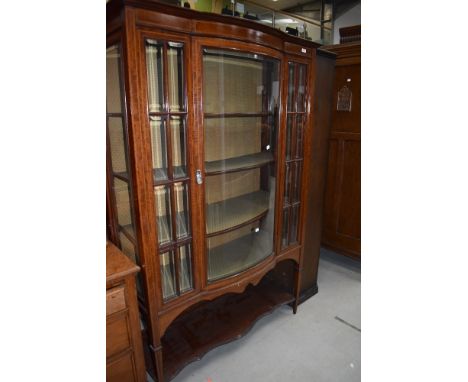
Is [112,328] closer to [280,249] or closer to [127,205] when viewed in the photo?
[127,205]

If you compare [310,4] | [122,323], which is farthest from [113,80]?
[310,4]

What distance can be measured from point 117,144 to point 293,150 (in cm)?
101

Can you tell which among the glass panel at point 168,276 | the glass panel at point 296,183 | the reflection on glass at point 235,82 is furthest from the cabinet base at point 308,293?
the reflection on glass at point 235,82

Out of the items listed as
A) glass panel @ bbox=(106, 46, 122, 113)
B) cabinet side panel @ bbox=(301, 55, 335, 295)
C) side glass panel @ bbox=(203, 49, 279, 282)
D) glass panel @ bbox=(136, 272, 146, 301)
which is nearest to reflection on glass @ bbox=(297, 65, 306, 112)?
cabinet side panel @ bbox=(301, 55, 335, 295)

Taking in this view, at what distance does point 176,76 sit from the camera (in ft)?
4.02

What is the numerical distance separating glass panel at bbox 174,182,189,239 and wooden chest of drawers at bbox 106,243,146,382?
0.86 ft

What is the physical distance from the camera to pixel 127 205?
1381 mm

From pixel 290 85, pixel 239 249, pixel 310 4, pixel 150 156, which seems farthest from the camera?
pixel 310 4

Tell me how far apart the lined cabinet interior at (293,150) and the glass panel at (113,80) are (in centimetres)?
91

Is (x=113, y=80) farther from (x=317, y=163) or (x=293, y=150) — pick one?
(x=317, y=163)

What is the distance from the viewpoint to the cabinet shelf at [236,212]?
60.6 inches

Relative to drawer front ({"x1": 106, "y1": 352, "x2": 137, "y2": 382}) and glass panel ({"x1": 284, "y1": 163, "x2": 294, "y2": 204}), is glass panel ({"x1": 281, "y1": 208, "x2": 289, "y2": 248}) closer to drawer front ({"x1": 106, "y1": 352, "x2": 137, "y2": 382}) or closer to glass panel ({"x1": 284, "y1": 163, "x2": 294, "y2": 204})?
glass panel ({"x1": 284, "y1": 163, "x2": 294, "y2": 204})

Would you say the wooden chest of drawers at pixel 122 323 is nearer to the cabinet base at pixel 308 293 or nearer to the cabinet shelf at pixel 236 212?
the cabinet shelf at pixel 236 212

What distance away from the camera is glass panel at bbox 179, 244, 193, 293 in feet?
4.70
